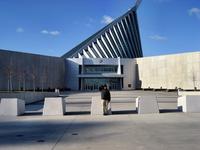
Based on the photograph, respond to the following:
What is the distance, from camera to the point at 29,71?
202ft

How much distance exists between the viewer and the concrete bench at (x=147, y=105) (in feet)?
47.6

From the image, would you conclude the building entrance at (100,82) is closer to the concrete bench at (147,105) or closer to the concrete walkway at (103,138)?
the concrete bench at (147,105)

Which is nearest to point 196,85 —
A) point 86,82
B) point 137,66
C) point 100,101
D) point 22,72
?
point 137,66

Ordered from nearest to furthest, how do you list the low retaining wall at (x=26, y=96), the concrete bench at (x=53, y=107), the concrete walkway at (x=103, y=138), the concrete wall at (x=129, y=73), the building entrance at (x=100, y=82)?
the concrete walkway at (x=103, y=138), the concrete bench at (x=53, y=107), the low retaining wall at (x=26, y=96), the concrete wall at (x=129, y=73), the building entrance at (x=100, y=82)

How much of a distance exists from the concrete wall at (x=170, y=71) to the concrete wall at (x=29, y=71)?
19.5 m

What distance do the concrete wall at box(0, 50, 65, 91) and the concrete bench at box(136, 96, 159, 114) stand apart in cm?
3681

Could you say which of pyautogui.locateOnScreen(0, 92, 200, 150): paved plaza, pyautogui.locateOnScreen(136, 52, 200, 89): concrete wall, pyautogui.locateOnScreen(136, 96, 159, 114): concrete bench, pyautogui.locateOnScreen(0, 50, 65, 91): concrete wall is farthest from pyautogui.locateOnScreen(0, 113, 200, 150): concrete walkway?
pyautogui.locateOnScreen(136, 52, 200, 89): concrete wall

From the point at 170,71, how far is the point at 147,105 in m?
51.9

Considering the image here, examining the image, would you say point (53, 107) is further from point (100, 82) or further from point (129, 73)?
point (100, 82)

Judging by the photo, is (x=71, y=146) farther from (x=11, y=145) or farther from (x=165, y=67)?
(x=165, y=67)

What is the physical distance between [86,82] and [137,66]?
13.2 metres

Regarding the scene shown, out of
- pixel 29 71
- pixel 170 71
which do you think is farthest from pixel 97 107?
pixel 170 71

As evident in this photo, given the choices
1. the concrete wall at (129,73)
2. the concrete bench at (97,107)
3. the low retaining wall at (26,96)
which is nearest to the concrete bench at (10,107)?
the concrete bench at (97,107)

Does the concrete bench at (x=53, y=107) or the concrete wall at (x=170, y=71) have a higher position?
the concrete wall at (x=170, y=71)
